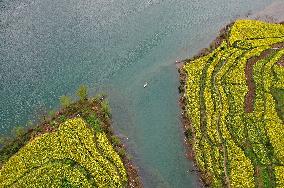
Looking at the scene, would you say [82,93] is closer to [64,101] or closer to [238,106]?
[64,101]

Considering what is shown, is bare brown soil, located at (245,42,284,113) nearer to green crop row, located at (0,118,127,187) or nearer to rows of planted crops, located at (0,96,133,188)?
rows of planted crops, located at (0,96,133,188)

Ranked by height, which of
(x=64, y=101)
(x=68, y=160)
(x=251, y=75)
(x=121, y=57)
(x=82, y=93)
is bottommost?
(x=251, y=75)

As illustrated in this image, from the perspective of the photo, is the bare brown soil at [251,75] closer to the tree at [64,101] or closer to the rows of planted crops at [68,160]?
the rows of planted crops at [68,160]

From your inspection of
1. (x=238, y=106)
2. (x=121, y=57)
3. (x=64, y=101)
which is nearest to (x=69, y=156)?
(x=64, y=101)

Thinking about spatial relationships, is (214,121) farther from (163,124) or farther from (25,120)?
(25,120)

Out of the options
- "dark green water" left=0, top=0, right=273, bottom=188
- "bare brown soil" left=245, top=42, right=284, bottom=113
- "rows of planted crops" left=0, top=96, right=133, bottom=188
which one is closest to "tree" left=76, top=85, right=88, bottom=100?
"dark green water" left=0, top=0, right=273, bottom=188

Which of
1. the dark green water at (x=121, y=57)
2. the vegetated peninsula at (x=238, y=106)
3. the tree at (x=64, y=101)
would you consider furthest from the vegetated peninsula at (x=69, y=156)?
the vegetated peninsula at (x=238, y=106)

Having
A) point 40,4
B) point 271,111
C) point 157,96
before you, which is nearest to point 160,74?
point 157,96
